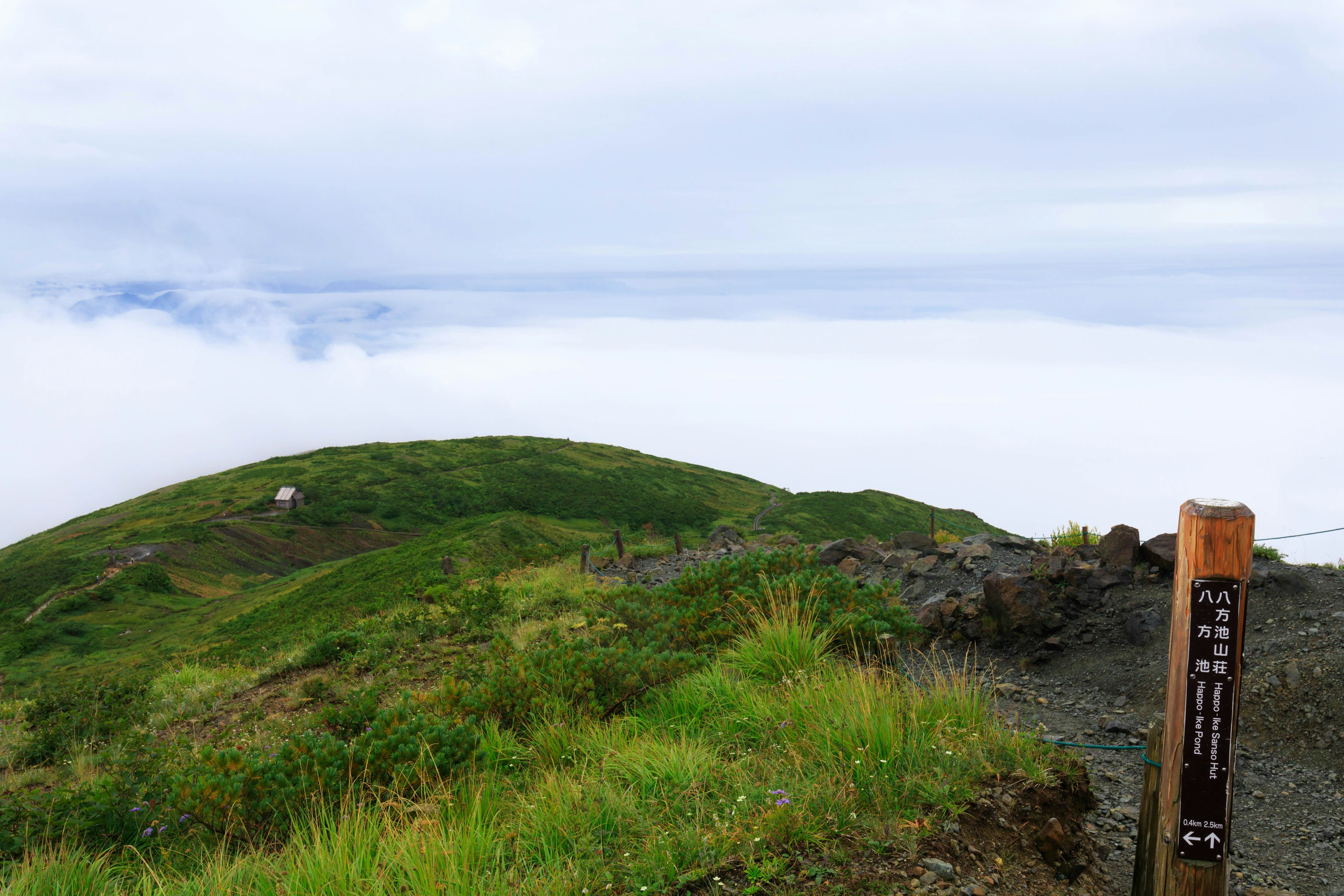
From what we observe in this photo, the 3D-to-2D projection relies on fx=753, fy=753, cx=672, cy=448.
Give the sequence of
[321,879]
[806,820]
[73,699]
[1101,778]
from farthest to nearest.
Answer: [73,699]
[1101,778]
[806,820]
[321,879]

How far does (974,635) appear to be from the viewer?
33.7ft

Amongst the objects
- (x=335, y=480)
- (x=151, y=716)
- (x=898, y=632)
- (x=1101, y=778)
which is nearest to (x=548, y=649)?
(x=898, y=632)

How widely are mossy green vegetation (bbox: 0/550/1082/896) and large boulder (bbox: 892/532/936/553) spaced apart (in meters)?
8.34

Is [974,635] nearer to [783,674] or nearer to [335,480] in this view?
[783,674]

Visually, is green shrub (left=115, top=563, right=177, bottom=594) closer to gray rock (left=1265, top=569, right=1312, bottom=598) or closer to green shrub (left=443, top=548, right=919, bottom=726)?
green shrub (left=443, top=548, right=919, bottom=726)

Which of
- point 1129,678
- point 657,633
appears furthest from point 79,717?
point 1129,678

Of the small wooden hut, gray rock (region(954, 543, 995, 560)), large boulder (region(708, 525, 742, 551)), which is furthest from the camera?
the small wooden hut

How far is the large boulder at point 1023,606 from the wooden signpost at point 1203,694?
612 centimetres

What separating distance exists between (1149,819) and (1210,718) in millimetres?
763

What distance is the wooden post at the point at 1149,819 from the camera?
4.14 meters

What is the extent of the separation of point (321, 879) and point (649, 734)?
240 cm

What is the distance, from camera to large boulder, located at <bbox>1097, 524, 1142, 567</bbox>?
34.8 ft

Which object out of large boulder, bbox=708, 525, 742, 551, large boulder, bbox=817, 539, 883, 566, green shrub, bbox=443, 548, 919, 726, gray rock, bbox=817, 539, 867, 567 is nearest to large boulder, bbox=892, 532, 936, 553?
large boulder, bbox=817, 539, 883, 566

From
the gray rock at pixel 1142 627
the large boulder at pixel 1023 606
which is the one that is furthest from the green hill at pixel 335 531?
the gray rock at pixel 1142 627
